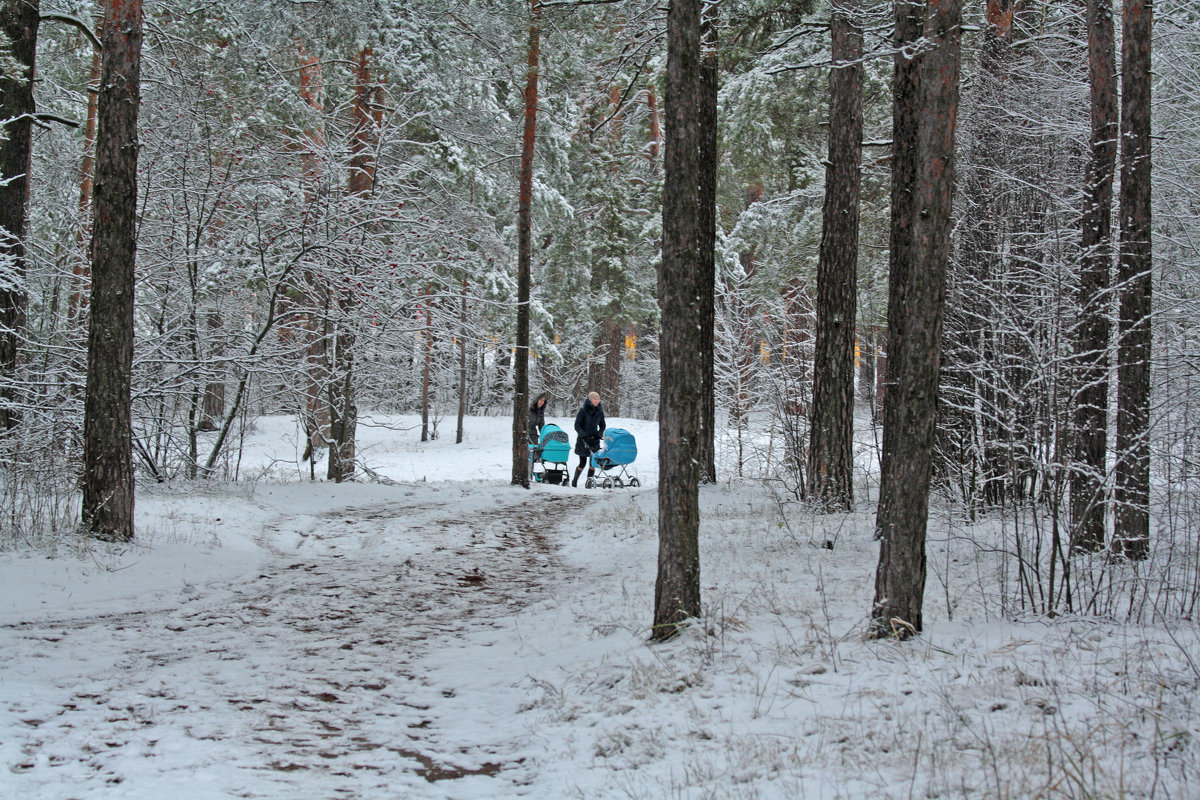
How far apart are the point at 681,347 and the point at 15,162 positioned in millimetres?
10379

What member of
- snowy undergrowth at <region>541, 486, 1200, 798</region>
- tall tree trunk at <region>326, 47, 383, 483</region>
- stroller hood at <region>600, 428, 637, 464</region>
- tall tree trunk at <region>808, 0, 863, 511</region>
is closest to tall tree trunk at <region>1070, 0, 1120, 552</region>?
snowy undergrowth at <region>541, 486, 1200, 798</region>

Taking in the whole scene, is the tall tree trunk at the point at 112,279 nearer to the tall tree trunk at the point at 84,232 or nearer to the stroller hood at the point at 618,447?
the tall tree trunk at the point at 84,232

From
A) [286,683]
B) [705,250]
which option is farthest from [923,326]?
[705,250]

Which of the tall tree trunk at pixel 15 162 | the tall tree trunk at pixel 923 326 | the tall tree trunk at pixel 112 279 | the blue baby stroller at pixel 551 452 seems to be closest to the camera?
the tall tree trunk at pixel 923 326

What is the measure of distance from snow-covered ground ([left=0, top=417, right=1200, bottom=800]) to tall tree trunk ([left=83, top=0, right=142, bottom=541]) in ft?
2.44

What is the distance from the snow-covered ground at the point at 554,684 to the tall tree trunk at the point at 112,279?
0.74 meters

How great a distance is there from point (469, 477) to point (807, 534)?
560 inches

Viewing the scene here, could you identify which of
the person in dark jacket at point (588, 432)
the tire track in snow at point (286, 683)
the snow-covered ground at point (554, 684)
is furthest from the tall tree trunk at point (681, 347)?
the person in dark jacket at point (588, 432)

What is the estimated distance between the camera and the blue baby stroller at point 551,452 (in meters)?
17.6

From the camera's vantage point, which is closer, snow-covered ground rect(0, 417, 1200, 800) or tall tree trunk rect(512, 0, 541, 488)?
snow-covered ground rect(0, 417, 1200, 800)

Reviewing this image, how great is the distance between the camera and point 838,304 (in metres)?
9.89

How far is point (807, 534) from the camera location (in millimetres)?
8414

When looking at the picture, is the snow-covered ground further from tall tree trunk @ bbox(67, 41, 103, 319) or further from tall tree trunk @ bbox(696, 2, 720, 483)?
tall tree trunk @ bbox(67, 41, 103, 319)

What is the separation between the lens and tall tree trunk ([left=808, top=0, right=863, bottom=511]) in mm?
9836
